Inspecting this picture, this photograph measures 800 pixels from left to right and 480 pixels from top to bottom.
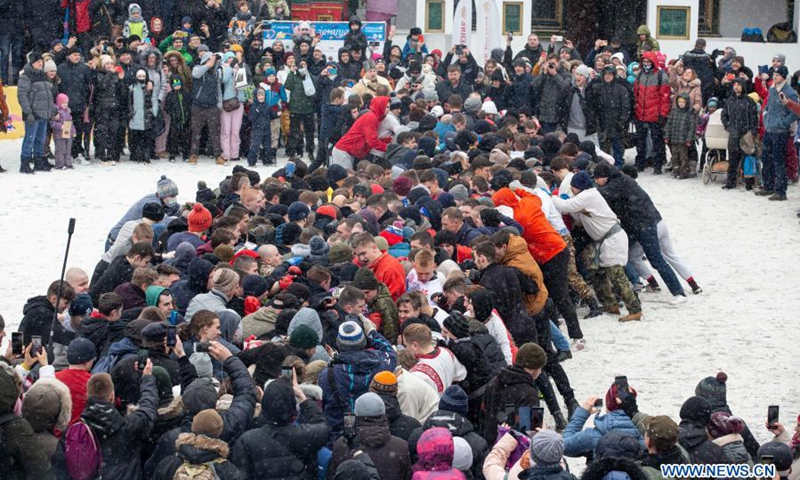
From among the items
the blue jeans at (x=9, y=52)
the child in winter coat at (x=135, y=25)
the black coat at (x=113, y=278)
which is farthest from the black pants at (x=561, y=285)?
the blue jeans at (x=9, y=52)

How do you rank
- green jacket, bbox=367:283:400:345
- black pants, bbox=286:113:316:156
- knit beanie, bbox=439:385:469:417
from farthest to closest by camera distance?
black pants, bbox=286:113:316:156 < green jacket, bbox=367:283:400:345 < knit beanie, bbox=439:385:469:417

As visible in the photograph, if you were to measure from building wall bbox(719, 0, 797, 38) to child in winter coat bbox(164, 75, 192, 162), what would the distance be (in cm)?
1271

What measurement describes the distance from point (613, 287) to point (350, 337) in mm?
5647

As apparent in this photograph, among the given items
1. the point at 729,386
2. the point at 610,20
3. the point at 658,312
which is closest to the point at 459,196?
the point at 658,312

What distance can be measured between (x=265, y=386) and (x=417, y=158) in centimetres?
686

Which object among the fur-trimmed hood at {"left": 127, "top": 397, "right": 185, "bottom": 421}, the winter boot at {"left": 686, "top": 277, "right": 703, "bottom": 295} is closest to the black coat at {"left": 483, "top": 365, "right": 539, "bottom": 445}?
the fur-trimmed hood at {"left": 127, "top": 397, "right": 185, "bottom": 421}

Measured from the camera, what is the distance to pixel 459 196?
41.1 feet

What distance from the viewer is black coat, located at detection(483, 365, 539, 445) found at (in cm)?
799

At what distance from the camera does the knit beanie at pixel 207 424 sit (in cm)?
647

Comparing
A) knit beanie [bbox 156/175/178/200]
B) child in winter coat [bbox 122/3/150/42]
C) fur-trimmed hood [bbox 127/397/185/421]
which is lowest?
fur-trimmed hood [bbox 127/397/185/421]

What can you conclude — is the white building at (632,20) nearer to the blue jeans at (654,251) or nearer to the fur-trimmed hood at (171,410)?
the blue jeans at (654,251)

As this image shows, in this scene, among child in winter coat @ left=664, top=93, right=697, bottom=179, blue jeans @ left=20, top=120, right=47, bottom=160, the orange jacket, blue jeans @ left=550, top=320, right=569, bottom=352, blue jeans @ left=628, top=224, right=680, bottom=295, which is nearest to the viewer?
blue jeans @ left=550, top=320, right=569, bottom=352

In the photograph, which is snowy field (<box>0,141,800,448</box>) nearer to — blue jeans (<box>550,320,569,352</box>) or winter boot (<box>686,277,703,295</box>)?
winter boot (<box>686,277,703,295</box>)

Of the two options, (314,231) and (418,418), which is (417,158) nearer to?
(314,231)
